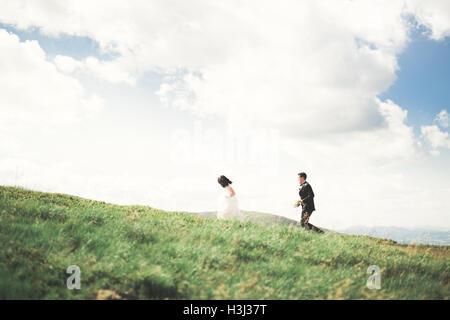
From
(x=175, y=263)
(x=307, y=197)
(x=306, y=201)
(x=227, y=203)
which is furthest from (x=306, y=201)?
(x=175, y=263)

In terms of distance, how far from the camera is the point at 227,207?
14852mm

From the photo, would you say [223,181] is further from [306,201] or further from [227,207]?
[306,201]

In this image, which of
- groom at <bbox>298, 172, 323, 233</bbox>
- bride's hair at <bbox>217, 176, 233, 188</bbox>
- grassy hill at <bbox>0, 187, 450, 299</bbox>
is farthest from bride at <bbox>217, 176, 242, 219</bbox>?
grassy hill at <bbox>0, 187, 450, 299</bbox>

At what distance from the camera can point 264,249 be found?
8.23 m

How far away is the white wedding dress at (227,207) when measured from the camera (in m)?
14.8

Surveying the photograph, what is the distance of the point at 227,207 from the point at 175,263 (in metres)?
8.64

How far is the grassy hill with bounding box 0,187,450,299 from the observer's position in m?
5.32

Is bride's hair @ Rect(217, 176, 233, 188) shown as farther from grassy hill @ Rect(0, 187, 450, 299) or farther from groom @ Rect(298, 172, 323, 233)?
grassy hill @ Rect(0, 187, 450, 299)

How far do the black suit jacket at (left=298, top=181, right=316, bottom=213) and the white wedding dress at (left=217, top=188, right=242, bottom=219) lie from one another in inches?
138

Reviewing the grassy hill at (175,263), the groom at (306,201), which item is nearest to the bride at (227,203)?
the groom at (306,201)

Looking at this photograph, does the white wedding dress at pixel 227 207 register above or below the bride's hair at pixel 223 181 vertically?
below

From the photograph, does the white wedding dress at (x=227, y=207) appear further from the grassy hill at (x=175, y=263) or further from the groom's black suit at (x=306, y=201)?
the grassy hill at (x=175, y=263)
